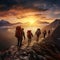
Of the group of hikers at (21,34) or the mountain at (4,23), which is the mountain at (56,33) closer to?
the group of hikers at (21,34)

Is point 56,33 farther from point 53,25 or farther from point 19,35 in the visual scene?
point 19,35

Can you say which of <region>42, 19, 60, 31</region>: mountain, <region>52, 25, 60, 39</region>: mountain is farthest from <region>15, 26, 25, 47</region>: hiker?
<region>52, 25, 60, 39</region>: mountain

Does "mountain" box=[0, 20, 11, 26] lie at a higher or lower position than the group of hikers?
higher

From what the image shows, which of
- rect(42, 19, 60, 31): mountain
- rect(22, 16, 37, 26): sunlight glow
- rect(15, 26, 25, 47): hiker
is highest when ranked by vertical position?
rect(22, 16, 37, 26): sunlight glow

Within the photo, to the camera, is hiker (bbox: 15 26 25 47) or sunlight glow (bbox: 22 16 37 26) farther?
sunlight glow (bbox: 22 16 37 26)

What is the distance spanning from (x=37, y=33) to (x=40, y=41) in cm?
15

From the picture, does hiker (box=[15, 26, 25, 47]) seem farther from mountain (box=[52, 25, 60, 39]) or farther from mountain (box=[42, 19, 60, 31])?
mountain (box=[52, 25, 60, 39])

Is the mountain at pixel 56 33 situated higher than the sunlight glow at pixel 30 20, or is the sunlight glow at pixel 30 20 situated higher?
the sunlight glow at pixel 30 20

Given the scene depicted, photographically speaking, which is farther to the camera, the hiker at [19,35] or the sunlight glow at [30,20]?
the sunlight glow at [30,20]

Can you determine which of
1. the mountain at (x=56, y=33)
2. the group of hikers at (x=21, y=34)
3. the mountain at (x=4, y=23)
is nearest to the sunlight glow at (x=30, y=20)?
the group of hikers at (x=21, y=34)

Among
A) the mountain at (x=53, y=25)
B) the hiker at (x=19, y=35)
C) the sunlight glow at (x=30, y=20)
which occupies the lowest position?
the hiker at (x=19, y=35)

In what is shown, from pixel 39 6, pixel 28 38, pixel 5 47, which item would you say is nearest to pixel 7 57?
pixel 5 47

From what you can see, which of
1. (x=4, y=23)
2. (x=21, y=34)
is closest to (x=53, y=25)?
(x=21, y=34)

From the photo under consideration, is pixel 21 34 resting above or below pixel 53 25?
below
